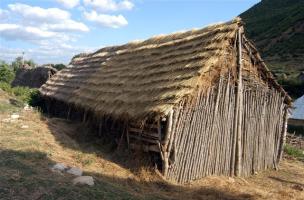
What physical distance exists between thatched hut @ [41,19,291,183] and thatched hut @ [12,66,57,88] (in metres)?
18.7

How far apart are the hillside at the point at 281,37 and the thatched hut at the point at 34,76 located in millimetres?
24567

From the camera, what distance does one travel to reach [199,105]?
12836 mm

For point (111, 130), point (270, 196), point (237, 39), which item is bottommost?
point (270, 196)

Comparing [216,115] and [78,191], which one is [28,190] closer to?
[78,191]

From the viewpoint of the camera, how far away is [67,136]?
54.9 ft

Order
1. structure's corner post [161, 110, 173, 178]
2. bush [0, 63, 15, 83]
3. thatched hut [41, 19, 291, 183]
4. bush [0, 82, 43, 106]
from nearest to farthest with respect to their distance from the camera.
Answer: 1. structure's corner post [161, 110, 173, 178]
2. thatched hut [41, 19, 291, 183]
3. bush [0, 82, 43, 106]
4. bush [0, 63, 15, 83]

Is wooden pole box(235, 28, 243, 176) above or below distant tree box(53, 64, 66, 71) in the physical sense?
below

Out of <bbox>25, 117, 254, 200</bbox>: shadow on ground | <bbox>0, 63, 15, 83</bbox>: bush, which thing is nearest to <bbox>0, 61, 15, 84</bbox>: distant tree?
<bbox>0, 63, 15, 83</bbox>: bush

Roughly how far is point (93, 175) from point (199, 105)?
3615 millimetres

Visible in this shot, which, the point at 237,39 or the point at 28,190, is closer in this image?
the point at 28,190

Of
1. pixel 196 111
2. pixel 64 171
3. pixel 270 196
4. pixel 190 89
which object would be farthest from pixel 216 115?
pixel 64 171

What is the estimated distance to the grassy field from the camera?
9180mm

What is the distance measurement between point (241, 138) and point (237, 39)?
3.04 metres

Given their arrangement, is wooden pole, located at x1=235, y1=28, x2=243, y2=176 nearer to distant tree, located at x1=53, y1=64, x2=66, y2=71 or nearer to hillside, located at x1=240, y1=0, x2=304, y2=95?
distant tree, located at x1=53, y1=64, x2=66, y2=71
